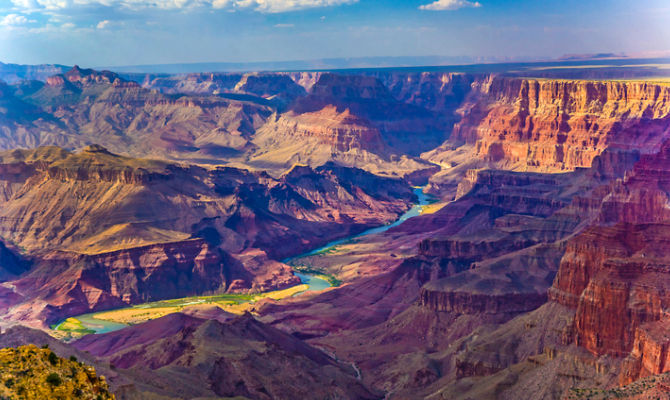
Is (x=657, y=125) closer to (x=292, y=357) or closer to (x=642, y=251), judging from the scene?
(x=642, y=251)

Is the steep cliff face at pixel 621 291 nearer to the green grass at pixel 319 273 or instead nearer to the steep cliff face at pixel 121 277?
the green grass at pixel 319 273

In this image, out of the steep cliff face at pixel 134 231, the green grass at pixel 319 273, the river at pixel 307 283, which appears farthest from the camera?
the green grass at pixel 319 273

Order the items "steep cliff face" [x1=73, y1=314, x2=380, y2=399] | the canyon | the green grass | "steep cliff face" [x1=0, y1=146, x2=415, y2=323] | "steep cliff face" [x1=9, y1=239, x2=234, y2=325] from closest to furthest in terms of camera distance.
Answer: the canyon
"steep cliff face" [x1=73, y1=314, x2=380, y2=399]
"steep cliff face" [x1=9, y1=239, x2=234, y2=325]
"steep cliff face" [x1=0, y1=146, x2=415, y2=323]
the green grass

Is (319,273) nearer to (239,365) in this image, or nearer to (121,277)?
(121,277)

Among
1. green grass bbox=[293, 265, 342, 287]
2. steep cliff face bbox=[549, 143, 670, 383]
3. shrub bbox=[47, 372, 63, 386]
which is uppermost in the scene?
shrub bbox=[47, 372, 63, 386]

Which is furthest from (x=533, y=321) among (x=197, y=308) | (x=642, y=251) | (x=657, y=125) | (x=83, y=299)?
(x=657, y=125)

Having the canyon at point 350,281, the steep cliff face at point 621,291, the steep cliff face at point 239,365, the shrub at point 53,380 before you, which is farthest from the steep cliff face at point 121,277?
the shrub at point 53,380

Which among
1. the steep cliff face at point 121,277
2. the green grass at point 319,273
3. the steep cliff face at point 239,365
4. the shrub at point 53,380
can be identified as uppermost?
the shrub at point 53,380

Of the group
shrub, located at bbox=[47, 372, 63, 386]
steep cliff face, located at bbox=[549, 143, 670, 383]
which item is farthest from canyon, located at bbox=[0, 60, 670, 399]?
shrub, located at bbox=[47, 372, 63, 386]

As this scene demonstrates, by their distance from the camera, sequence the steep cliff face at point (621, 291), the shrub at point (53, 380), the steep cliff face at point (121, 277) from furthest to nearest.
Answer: the steep cliff face at point (121, 277)
the steep cliff face at point (621, 291)
the shrub at point (53, 380)

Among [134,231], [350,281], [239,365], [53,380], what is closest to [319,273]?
[350,281]

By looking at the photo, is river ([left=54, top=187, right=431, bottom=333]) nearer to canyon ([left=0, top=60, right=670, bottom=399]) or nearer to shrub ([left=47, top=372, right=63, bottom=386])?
canyon ([left=0, top=60, right=670, bottom=399])
